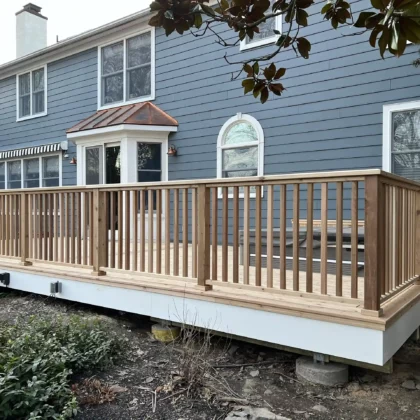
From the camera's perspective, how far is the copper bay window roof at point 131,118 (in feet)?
23.7

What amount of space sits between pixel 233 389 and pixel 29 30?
36.2ft

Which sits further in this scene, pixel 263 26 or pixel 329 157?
pixel 263 26

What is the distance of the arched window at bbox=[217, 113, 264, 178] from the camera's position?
6.57 m

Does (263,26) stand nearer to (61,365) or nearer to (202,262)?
(202,262)

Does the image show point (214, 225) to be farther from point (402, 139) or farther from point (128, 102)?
point (128, 102)

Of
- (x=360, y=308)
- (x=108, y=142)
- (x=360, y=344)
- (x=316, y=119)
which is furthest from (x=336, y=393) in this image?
(x=108, y=142)

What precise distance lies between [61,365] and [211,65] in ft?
18.0

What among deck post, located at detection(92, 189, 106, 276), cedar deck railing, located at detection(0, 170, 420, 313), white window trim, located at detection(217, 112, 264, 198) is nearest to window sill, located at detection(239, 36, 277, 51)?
white window trim, located at detection(217, 112, 264, 198)

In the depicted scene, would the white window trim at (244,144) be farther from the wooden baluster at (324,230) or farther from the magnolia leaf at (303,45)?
the magnolia leaf at (303,45)

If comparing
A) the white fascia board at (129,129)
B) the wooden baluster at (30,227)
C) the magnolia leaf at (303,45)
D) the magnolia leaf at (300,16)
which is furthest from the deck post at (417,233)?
the white fascia board at (129,129)

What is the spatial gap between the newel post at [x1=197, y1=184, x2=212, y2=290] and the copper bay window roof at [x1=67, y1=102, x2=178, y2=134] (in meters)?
4.02

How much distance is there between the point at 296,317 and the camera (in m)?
3.02

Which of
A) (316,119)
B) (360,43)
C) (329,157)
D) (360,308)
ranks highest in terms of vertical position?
(360,43)

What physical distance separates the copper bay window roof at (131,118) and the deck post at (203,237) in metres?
4.02
